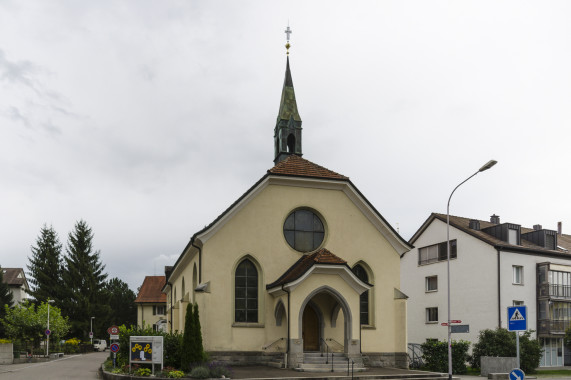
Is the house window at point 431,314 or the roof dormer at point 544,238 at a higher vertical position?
the roof dormer at point 544,238

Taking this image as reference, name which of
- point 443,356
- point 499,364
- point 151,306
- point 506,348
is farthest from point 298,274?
point 151,306

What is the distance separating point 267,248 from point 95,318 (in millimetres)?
52736

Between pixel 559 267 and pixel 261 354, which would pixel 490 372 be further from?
pixel 559 267

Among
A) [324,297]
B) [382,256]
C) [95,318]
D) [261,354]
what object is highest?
[382,256]

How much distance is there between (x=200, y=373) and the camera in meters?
19.6

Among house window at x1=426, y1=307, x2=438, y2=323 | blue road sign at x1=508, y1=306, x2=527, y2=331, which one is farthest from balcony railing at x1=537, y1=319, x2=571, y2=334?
blue road sign at x1=508, y1=306, x2=527, y2=331

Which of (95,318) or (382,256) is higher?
(382,256)

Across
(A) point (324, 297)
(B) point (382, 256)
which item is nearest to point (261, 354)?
(A) point (324, 297)

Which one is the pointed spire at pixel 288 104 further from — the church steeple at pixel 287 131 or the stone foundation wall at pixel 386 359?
the stone foundation wall at pixel 386 359

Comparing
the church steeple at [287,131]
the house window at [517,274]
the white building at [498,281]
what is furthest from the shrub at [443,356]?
the house window at [517,274]

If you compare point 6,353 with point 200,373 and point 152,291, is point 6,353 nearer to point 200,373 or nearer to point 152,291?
point 200,373

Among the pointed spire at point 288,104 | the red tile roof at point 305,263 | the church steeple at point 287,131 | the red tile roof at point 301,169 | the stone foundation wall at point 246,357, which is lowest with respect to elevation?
the stone foundation wall at point 246,357

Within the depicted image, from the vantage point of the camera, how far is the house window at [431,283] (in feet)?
145

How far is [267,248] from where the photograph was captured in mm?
26719
